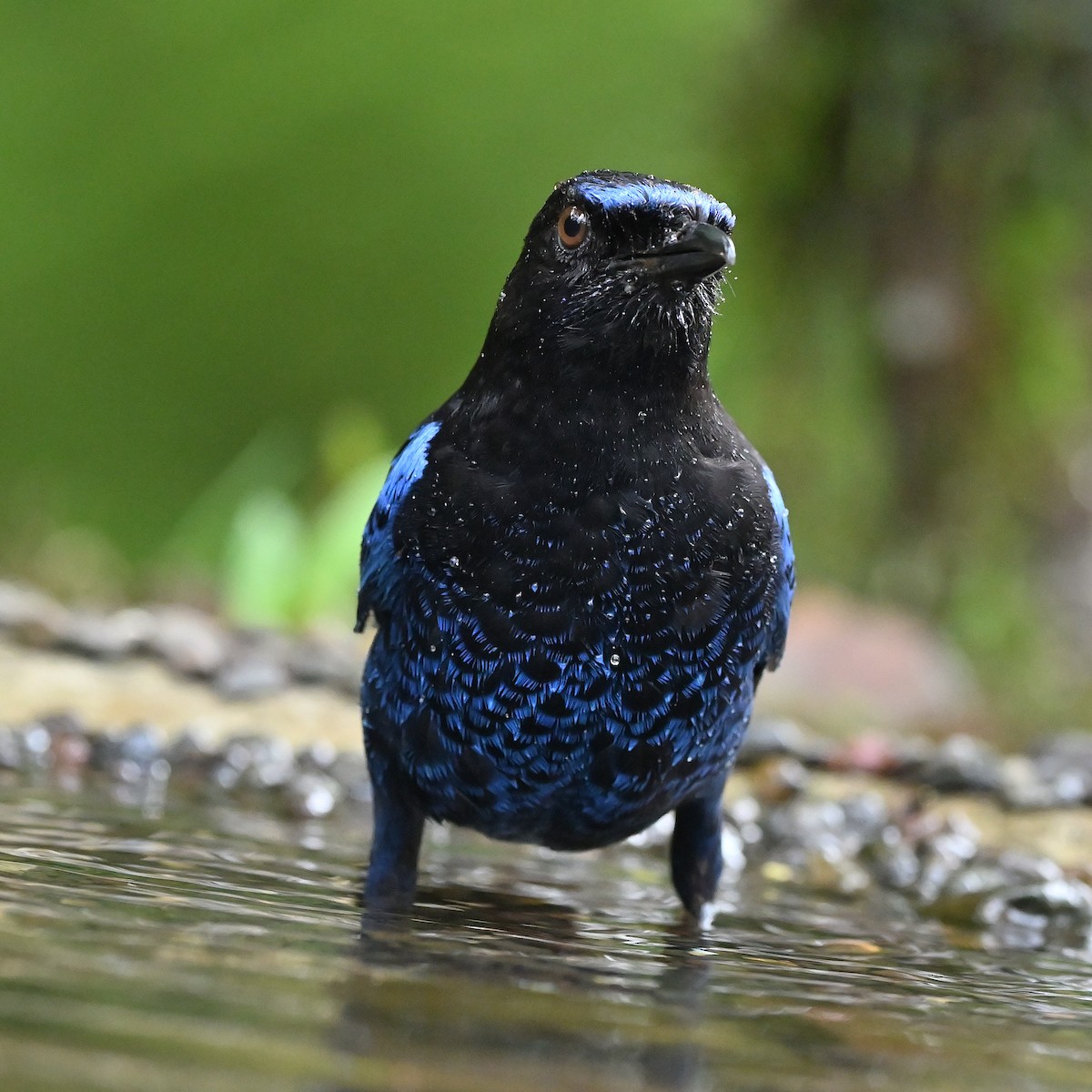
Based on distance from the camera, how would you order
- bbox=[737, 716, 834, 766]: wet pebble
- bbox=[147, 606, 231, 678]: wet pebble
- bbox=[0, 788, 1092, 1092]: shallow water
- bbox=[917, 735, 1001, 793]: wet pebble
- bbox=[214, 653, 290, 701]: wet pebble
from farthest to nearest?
bbox=[147, 606, 231, 678]: wet pebble → bbox=[214, 653, 290, 701]: wet pebble → bbox=[737, 716, 834, 766]: wet pebble → bbox=[917, 735, 1001, 793]: wet pebble → bbox=[0, 788, 1092, 1092]: shallow water

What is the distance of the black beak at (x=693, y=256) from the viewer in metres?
3.01

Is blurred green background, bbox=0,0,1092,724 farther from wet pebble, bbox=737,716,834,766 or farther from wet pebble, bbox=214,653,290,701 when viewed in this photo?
wet pebble, bbox=737,716,834,766

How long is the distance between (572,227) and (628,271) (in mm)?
A: 177

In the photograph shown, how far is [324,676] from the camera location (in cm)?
589

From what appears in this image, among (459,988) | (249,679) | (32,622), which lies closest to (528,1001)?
(459,988)

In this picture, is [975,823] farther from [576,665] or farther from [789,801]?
[576,665]

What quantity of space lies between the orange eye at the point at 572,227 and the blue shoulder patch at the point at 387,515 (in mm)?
476

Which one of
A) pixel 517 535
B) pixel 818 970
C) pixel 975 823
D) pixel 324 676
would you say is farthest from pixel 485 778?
pixel 324 676

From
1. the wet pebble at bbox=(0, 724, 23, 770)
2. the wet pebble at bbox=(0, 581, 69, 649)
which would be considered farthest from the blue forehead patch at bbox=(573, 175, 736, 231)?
the wet pebble at bbox=(0, 581, 69, 649)

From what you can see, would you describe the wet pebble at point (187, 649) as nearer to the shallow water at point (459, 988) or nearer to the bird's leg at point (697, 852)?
the shallow water at point (459, 988)

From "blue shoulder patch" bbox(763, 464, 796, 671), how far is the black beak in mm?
533

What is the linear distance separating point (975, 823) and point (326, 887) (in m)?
2.43

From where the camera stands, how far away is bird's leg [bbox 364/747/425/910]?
130 inches

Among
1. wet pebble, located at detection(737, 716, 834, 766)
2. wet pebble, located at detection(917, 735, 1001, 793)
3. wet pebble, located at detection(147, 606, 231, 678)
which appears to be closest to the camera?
wet pebble, located at detection(917, 735, 1001, 793)
